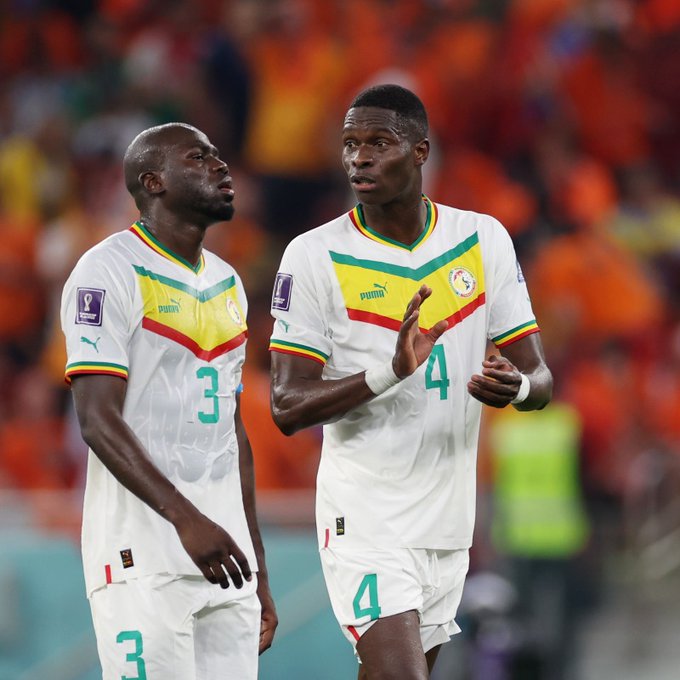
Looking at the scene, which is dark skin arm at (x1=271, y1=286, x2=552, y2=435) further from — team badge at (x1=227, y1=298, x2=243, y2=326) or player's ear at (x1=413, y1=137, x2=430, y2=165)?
player's ear at (x1=413, y1=137, x2=430, y2=165)

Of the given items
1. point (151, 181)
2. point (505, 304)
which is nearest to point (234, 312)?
point (151, 181)

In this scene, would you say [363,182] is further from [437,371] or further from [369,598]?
[369,598]

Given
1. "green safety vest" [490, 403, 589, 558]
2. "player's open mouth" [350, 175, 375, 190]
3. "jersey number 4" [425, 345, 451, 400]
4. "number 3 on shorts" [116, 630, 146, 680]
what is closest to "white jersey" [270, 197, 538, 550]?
"jersey number 4" [425, 345, 451, 400]

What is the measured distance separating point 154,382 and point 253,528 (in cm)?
71

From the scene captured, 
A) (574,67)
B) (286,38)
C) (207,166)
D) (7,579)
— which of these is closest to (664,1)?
(574,67)

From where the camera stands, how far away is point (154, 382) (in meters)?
4.93

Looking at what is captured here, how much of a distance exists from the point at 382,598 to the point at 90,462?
3.54 feet

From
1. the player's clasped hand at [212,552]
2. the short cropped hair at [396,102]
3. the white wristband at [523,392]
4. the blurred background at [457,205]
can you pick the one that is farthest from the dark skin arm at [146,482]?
the blurred background at [457,205]

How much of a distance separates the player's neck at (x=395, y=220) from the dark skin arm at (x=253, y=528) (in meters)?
0.79

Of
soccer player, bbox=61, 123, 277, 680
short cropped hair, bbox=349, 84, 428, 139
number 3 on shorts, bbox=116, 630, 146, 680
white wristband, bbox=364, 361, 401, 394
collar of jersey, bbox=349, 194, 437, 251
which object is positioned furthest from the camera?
collar of jersey, bbox=349, 194, 437, 251

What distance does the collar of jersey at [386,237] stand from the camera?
211 inches

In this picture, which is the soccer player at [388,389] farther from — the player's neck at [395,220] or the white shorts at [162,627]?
the white shorts at [162,627]

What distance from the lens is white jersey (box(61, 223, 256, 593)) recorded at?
15.9ft

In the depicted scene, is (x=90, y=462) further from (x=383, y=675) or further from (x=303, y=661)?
(x=303, y=661)
